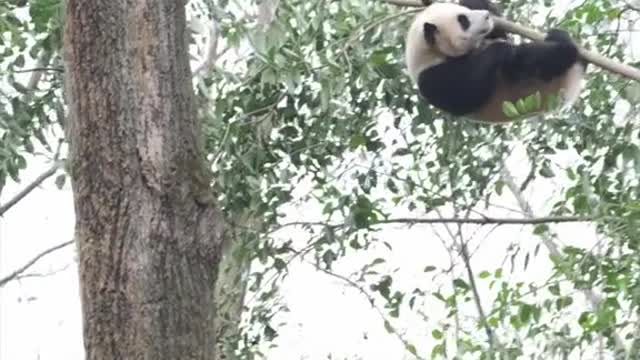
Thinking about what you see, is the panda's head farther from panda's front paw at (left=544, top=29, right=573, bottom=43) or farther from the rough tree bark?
the rough tree bark

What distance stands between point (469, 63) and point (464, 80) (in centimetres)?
5

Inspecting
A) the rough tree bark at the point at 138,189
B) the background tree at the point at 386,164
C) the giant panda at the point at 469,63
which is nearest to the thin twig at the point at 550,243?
the background tree at the point at 386,164

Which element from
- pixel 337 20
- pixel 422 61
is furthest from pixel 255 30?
pixel 422 61

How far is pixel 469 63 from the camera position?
395 cm

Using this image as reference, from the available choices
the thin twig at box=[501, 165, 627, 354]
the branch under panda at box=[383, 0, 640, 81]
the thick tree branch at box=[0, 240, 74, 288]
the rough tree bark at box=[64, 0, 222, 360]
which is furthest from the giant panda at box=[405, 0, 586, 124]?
the thick tree branch at box=[0, 240, 74, 288]

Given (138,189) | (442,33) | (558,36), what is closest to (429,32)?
(442,33)

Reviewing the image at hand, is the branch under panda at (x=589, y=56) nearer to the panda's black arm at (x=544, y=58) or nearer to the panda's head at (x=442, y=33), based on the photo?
the panda's black arm at (x=544, y=58)

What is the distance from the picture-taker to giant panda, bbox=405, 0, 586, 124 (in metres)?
3.79

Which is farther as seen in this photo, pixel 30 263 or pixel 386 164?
pixel 30 263

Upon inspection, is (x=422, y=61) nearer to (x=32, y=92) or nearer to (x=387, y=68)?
(x=387, y=68)

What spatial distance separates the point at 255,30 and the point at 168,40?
0.95 metres

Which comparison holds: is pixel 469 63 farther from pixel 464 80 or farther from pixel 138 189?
pixel 138 189

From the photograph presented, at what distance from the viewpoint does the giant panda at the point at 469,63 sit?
379 centimetres

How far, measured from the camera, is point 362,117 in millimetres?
3758
